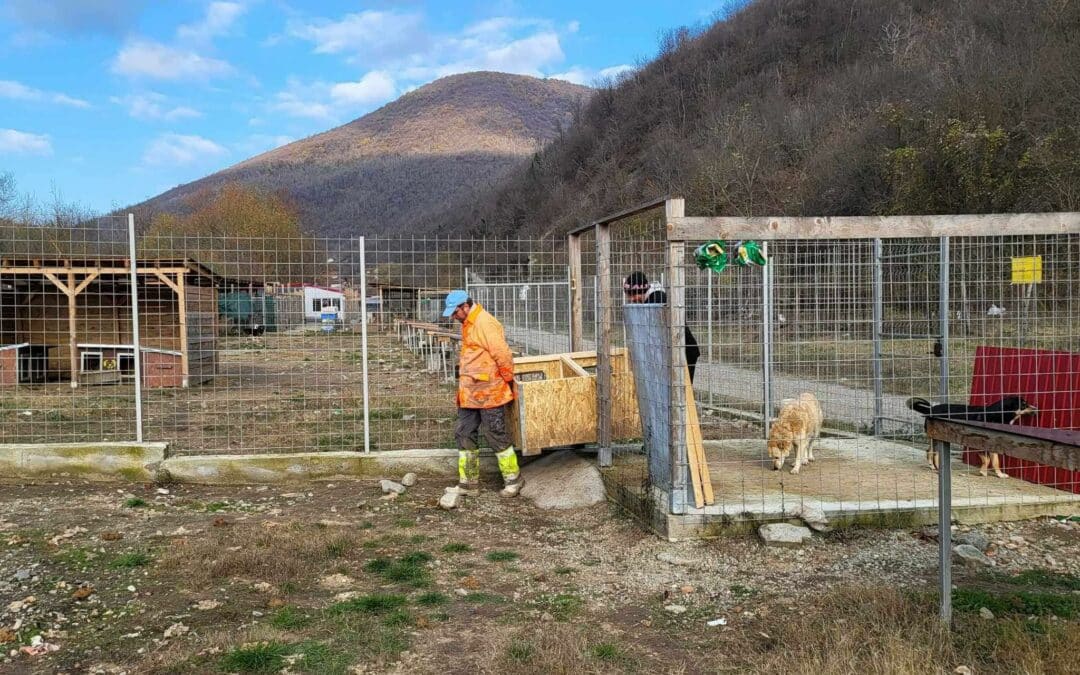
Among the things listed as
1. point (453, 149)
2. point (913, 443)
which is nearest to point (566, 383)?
point (913, 443)

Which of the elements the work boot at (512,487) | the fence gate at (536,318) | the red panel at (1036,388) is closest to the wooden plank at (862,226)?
the red panel at (1036,388)

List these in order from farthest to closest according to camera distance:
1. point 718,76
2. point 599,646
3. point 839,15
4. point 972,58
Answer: point 718,76, point 839,15, point 972,58, point 599,646

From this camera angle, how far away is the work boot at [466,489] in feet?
25.6

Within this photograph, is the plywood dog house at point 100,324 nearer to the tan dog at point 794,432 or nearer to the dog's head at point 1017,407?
the tan dog at point 794,432

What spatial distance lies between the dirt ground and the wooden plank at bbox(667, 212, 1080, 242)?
2316mm

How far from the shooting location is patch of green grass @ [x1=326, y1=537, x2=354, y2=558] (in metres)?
6.16

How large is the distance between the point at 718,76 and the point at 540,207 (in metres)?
19.3

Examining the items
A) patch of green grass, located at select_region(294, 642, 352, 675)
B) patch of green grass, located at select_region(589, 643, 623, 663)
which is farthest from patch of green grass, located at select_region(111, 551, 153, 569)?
patch of green grass, located at select_region(589, 643, 623, 663)

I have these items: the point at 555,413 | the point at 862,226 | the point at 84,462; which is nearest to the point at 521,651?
the point at 555,413

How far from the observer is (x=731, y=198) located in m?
31.6

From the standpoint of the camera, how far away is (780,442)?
775 cm

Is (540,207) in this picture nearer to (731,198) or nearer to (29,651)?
(731,198)

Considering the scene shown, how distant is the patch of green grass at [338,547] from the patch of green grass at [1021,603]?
13.6 ft

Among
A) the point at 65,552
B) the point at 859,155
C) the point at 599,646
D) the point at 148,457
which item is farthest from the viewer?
the point at 859,155
